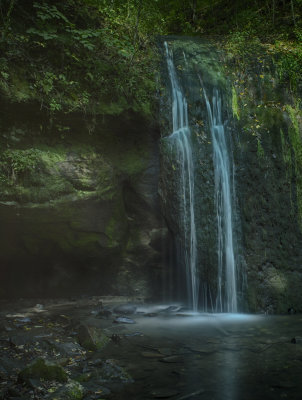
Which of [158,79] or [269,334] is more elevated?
[158,79]

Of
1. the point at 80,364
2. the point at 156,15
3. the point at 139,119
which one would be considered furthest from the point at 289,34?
the point at 80,364

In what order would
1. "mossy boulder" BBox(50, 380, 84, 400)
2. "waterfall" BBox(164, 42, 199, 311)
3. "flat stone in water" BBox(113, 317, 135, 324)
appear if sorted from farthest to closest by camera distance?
1. "waterfall" BBox(164, 42, 199, 311)
2. "flat stone in water" BBox(113, 317, 135, 324)
3. "mossy boulder" BBox(50, 380, 84, 400)

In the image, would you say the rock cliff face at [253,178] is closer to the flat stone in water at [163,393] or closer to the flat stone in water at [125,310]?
the flat stone in water at [125,310]

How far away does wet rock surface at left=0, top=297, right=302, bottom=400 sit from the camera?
298cm

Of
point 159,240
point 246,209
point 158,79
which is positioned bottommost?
point 159,240

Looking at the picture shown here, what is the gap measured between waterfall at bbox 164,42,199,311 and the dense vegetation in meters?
0.72

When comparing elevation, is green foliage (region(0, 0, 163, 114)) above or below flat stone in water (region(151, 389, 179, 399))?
above

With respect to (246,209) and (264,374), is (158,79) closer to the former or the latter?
(246,209)

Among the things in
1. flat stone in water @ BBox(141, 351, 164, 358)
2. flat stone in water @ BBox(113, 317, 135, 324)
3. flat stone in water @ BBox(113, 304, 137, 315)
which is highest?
flat stone in water @ BBox(141, 351, 164, 358)

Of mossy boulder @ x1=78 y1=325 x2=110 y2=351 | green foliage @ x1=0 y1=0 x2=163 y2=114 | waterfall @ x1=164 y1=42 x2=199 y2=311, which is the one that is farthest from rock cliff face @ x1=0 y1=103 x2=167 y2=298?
mossy boulder @ x1=78 y1=325 x2=110 y2=351

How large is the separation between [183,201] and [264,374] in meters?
4.17

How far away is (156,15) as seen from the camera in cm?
953

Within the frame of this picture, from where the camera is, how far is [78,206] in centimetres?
716

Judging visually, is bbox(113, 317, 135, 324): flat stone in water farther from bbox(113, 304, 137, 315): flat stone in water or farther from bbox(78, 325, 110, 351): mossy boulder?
bbox(78, 325, 110, 351): mossy boulder
